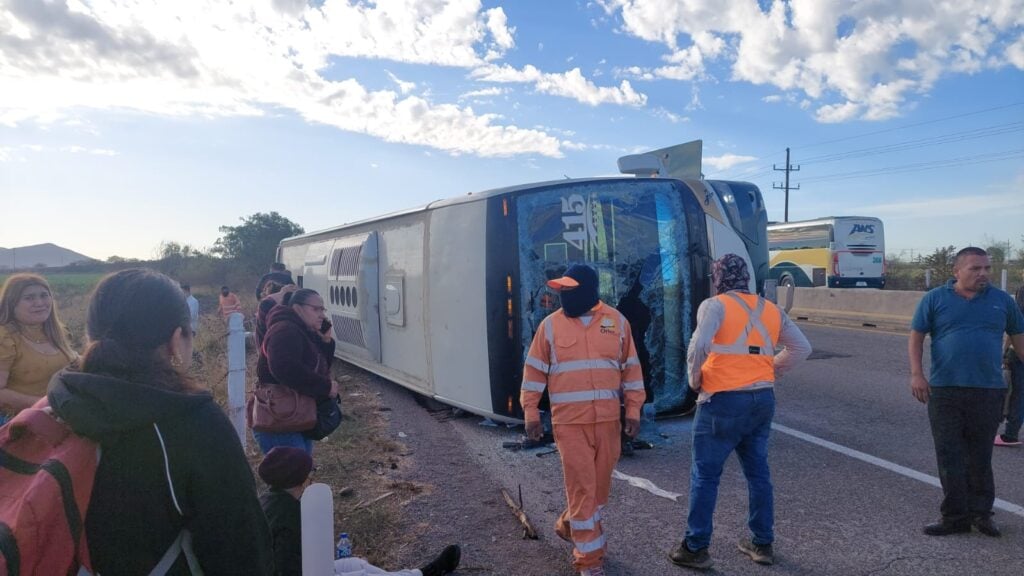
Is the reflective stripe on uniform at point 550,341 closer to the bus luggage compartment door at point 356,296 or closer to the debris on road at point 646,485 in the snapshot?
the debris on road at point 646,485

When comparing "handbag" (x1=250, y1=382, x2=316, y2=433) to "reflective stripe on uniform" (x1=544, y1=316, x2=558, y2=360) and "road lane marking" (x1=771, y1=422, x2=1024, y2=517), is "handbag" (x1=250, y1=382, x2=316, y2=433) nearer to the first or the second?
"reflective stripe on uniform" (x1=544, y1=316, x2=558, y2=360)

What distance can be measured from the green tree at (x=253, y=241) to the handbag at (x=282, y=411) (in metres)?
43.7

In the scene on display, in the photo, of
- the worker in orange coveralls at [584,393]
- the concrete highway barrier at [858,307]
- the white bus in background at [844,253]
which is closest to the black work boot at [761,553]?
the worker in orange coveralls at [584,393]

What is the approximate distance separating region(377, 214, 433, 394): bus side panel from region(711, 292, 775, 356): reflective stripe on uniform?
165 inches

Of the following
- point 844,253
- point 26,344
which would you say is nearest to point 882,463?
point 26,344

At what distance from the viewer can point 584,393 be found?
3.96m

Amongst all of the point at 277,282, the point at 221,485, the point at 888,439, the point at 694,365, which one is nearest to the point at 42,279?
the point at 277,282

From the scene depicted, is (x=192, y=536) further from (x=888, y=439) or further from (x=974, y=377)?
(x=888, y=439)

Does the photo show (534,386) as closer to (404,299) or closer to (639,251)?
(639,251)

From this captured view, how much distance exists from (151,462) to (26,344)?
3.04 meters

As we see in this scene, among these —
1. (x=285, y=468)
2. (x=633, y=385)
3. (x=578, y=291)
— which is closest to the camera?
(x=285, y=468)

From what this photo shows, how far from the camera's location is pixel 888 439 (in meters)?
6.55

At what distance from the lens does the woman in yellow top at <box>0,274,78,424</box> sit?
12.5 ft

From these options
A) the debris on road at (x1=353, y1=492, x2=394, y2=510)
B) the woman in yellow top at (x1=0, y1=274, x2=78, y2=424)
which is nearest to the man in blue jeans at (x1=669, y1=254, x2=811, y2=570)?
the debris on road at (x1=353, y1=492, x2=394, y2=510)
